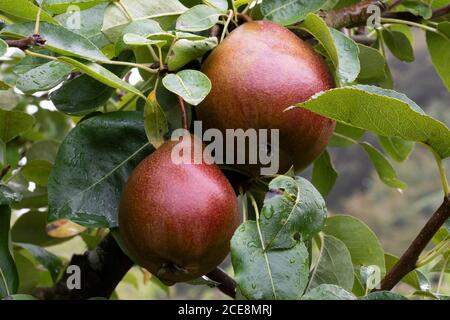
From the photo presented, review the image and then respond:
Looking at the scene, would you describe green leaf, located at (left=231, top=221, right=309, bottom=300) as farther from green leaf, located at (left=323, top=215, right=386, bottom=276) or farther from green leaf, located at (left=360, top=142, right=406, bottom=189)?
green leaf, located at (left=360, top=142, right=406, bottom=189)

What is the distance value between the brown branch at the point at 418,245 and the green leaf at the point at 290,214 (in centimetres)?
10

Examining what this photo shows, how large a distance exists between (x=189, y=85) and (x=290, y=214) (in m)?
0.15

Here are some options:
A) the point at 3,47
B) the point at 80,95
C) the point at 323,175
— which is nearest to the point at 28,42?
the point at 3,47

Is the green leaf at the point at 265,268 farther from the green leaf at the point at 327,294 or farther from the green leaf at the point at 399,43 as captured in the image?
the green leaf at the point at 399,43

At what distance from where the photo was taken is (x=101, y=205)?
27.9 inches

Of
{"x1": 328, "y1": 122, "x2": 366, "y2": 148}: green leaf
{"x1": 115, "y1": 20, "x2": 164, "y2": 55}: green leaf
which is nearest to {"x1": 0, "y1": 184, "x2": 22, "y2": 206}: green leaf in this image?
{"x1": 115, "y1": 20, "x2": 164, "y2": 55}: green leaf

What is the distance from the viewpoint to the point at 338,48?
0.71m

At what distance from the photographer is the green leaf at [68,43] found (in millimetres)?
644

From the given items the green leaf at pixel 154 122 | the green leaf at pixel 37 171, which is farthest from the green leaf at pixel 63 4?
the green leaf at pixel 37 171

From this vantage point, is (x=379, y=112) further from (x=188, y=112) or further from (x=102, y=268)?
(x=102, y=268)

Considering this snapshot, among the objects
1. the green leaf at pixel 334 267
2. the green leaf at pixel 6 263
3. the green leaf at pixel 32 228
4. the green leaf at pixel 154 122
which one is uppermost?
the green leaf at pixel 154 122

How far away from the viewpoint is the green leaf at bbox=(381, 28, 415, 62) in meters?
0.97

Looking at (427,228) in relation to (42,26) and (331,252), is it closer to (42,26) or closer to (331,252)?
→ (331,252)
